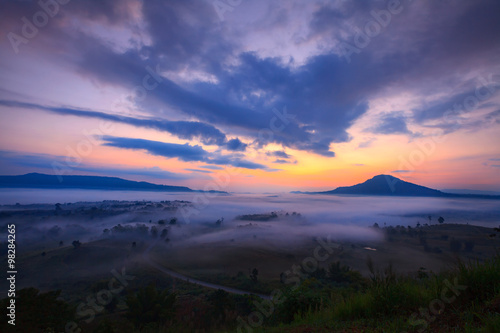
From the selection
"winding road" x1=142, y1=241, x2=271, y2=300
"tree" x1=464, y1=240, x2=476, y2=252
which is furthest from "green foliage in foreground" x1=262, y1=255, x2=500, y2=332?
"tree" x1=464, y1=240, x2=476, y2=252

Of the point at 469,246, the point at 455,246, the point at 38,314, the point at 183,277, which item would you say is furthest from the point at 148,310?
the point at 469,246

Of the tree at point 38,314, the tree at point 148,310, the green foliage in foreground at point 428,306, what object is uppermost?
the green foliage in foreground at point 428,306

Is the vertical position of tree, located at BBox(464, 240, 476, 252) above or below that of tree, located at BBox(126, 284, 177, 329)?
below

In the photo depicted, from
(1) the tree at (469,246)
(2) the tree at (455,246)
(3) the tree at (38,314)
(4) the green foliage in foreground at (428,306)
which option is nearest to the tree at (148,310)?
(3) the tree at (38,314)

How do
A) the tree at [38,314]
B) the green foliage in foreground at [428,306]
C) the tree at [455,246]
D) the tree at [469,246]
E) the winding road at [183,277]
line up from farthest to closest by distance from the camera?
the tree at [455,246] → the tree at [469,246] → the winding road at [183,277] → the tree at [38,314] → the green foliage in foreground at [428,306]

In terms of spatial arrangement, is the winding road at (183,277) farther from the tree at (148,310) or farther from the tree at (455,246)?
the tree at (455,246)

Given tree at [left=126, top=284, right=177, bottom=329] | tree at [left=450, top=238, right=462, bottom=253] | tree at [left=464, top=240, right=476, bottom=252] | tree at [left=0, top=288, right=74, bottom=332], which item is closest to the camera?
tree at [left=0, top=288, right=74, bottom=332]

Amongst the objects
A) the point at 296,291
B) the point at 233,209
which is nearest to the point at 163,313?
the point at 296,291

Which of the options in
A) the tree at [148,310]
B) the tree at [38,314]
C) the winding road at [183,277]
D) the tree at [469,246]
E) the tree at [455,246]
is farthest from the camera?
the tree at [455,246]

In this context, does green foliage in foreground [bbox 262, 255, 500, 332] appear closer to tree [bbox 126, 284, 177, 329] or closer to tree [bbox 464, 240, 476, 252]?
tree [bbox 126, 284, 177, 329]

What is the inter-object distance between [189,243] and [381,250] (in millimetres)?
61508

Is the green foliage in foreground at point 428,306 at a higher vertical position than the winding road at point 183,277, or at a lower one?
higher

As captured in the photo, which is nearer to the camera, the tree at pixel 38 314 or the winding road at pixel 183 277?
the tree at pixel 38 314

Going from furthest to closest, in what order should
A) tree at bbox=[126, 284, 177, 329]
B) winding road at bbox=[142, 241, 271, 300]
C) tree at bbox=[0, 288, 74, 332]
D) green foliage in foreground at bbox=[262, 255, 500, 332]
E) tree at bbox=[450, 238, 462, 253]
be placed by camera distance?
tree at bbox=[450, 238, 462, 253] < winding road at bbox=[142, 241, 271, 300] < tree at bbox=[126, 284, 177, 329] < tree at bbox=[0, 288, 74, 332] < green foliage in foreground at bbox=[262, 255, 500, 332]
